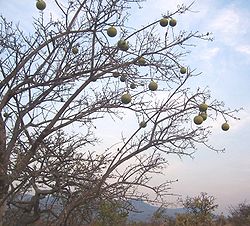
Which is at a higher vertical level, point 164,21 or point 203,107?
point 164,21

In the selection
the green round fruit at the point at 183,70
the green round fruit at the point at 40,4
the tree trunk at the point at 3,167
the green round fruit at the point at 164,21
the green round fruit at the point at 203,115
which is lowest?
the tree trunk at the point at 3,167

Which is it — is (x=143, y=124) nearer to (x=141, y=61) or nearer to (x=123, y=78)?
(x=123, y=78)

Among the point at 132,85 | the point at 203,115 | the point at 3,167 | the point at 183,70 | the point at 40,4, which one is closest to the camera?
the point at 203,115

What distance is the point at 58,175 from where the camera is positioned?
17.6 ft

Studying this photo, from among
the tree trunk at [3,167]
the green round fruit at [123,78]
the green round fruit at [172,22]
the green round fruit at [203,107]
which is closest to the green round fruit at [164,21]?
the green round fruit at [172,22]

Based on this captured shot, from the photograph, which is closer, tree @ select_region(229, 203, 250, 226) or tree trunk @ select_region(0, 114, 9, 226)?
tree trunk @ select_region(0, 114, 9, 226)

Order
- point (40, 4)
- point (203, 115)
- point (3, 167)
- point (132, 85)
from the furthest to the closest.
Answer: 1. point (132, 85)
2. point (3, 167)
3. point (40, 4)
4. point (203, 115)

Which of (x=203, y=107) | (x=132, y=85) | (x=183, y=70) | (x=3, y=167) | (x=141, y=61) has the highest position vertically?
(x=141, y=61)

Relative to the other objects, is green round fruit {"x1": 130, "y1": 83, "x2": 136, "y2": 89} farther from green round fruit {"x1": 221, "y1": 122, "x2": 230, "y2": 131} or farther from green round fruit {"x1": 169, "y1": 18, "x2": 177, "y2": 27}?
green round fruit {"x1": 221, "y1": 122, "x2": 230, "y2": 131}

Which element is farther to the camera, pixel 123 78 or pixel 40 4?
pixel 123 78

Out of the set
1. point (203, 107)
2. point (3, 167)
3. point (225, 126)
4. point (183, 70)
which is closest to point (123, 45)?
point (183, 70)

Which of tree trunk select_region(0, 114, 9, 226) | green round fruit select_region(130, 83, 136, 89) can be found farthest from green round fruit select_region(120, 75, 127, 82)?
tree trunk select_region(0, 114, 9, 226)

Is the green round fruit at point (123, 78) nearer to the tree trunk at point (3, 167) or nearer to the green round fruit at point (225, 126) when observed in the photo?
the green round fruit at point (225, 126)

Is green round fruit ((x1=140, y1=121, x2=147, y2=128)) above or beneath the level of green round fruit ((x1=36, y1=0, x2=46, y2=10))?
beneath
